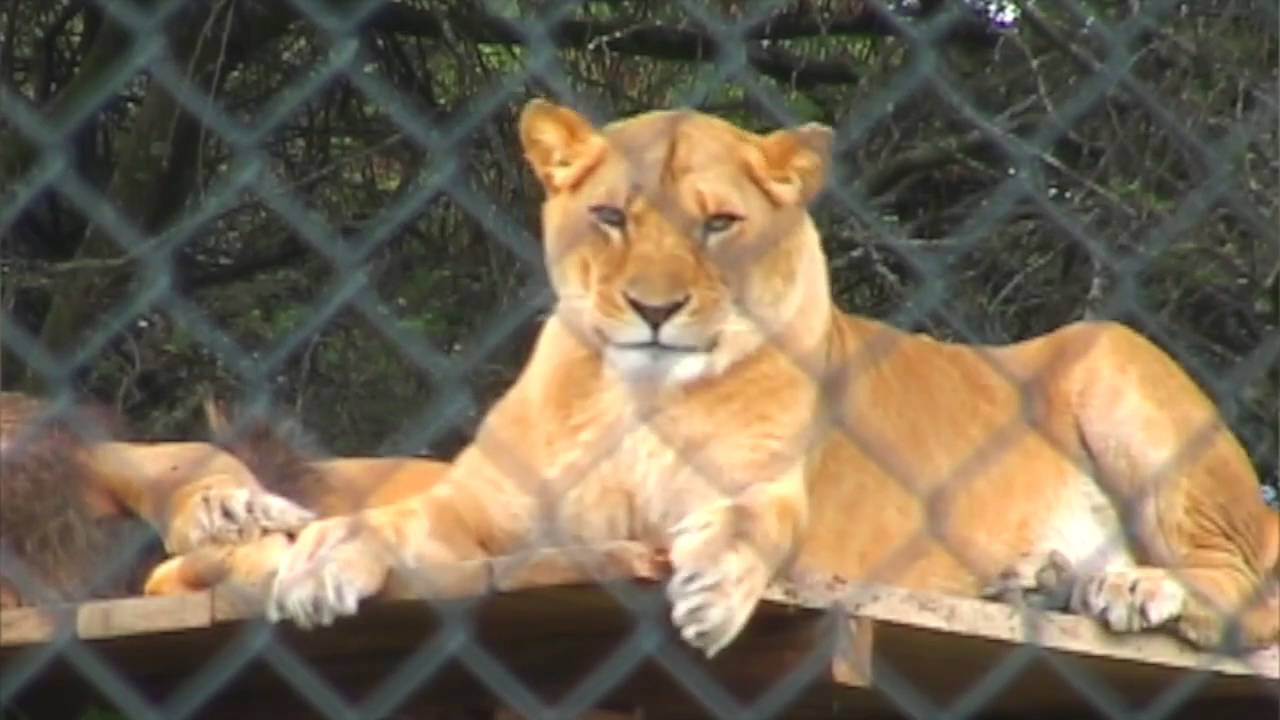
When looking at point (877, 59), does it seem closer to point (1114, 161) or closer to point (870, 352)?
point (1114, 161)

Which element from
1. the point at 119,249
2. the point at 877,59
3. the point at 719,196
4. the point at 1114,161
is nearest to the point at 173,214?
the point at 119,249

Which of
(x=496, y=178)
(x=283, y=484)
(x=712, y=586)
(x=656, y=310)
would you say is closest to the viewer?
(x=712, y=586)

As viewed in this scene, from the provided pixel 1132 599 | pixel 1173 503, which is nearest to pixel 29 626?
pixel 1132 599

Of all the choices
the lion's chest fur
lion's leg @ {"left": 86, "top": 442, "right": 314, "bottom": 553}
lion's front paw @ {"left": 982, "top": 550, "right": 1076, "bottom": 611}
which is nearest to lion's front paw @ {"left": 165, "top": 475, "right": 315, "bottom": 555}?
lion's leg @ {"left": 86, "top": 442, "right": 314, "bottom": 553}

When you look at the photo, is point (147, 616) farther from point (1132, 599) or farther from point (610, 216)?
point (1132, 599)

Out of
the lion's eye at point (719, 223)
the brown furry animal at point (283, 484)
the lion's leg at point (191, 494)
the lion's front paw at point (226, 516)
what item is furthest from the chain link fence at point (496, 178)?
the lion's eye at point (719, 223)

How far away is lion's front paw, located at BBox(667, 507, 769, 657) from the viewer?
2363 mm

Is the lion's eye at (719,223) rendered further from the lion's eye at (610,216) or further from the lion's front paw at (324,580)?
the lion's front paw at (324,580)

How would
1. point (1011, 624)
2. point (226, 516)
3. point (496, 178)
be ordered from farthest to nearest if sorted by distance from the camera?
point (496, 178) < point (226, 516) < point (1011, 624)

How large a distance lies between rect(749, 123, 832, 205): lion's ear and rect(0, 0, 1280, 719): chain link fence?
0.79 m

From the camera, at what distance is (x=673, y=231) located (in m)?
2.70

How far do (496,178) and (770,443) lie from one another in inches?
55.6

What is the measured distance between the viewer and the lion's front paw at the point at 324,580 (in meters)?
2.40

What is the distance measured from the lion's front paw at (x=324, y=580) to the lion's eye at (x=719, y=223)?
39cm
